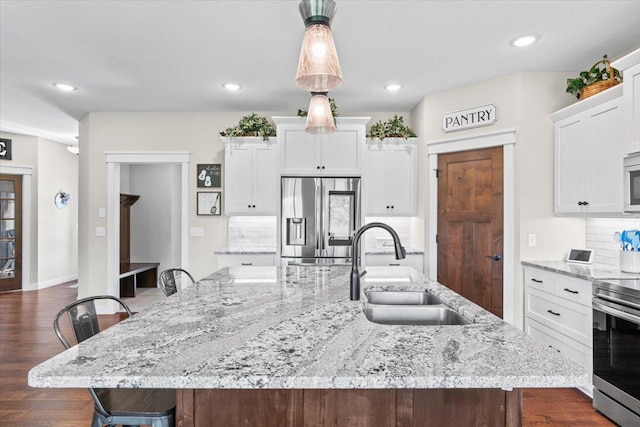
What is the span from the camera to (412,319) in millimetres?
1783

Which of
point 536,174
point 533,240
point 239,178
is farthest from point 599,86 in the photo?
point 239,178

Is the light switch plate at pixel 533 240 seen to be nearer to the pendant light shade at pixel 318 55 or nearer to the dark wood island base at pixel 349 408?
the dark wood island base at pixel 349 408

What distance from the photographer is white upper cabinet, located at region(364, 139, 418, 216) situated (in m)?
4.68

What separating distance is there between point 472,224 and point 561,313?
123 centimetres

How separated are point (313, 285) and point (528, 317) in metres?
2.38

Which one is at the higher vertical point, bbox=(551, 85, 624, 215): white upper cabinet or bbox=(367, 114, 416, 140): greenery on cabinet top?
bbox=(367, 114, 416, 140): greenery on cabinet top

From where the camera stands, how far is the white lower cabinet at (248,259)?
177 inches

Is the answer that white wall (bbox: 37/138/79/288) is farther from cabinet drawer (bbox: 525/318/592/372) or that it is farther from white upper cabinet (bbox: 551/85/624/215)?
white upper cabinet (bbox: 551/85/624/215)

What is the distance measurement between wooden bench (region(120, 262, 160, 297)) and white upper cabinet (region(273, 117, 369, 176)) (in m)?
3.17

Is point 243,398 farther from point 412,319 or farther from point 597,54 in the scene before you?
point 597,54

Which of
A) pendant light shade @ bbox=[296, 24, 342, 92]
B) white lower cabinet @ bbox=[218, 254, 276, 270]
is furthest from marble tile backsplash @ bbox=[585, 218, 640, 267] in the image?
white lower cabinet @ bbox=[218, 254, 276, 270]

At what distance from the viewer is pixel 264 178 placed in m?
4.70

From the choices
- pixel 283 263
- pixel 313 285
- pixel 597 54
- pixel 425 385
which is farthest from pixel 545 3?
pixel 283 263

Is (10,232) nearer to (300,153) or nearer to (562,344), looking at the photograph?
(300,153)
